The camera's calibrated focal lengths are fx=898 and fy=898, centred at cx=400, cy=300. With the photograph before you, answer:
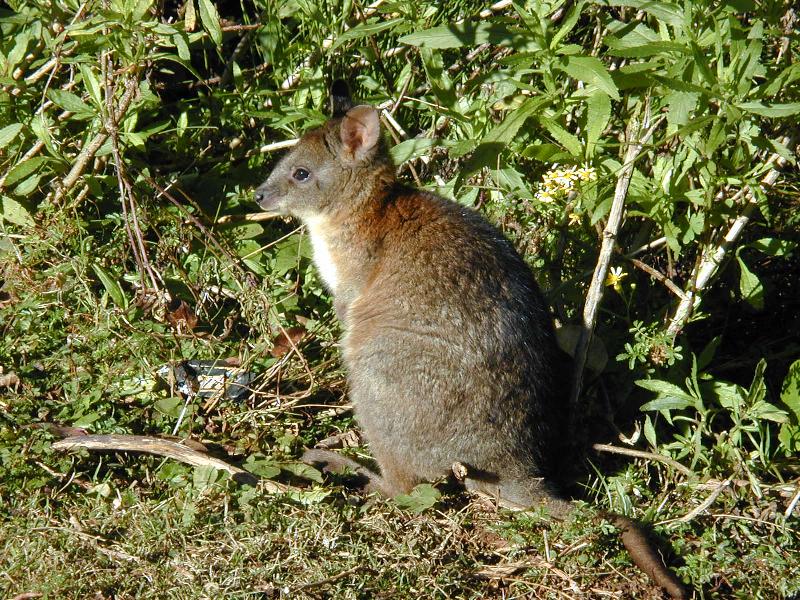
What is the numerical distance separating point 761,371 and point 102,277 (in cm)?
360

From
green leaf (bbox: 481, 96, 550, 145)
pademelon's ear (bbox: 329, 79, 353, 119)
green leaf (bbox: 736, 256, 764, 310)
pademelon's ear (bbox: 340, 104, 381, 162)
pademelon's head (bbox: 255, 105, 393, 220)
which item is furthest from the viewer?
pademelon's ear (bbox: 329, 79, 353, 119)

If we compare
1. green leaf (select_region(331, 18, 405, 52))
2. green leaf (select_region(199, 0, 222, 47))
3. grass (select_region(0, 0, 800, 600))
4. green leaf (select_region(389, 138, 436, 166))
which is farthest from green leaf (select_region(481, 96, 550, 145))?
green leaf (select_region(199, 0, 222, 47))

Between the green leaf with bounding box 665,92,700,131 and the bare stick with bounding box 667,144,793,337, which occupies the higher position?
the green leaf with bounding box 665,92,700,131

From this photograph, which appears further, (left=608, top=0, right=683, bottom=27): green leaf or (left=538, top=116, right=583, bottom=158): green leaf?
(left=538, top=116, right=583, bottom=158): green leaf

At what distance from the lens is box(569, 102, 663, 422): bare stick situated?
4445 mm

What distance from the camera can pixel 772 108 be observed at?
12.8 feet

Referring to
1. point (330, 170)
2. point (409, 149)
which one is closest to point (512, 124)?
point (409, 149)

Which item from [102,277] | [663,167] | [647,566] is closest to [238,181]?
[102,277]

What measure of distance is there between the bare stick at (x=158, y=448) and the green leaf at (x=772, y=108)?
2.76 m

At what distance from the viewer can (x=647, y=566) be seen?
3.82m

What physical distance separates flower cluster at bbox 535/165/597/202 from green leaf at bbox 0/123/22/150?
9.75 ft

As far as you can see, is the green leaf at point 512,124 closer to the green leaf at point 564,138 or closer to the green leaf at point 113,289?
the green leaf at point 564,138

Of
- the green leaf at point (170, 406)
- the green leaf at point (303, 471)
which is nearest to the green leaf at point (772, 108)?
the green leaf at point (303, 471)

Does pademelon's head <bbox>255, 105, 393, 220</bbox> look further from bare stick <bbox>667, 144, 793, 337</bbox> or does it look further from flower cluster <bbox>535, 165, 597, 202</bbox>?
bare stick <bbox>667, 144, 793, 337</bbox>
